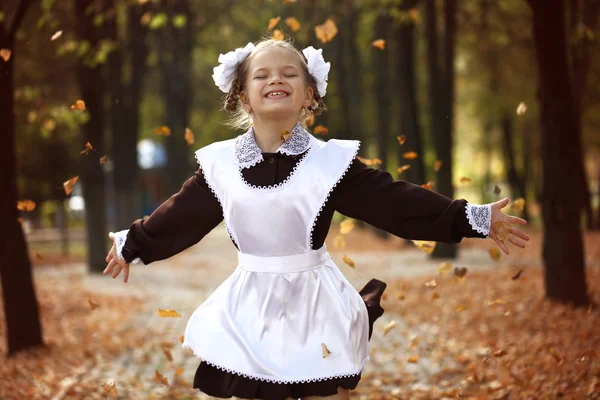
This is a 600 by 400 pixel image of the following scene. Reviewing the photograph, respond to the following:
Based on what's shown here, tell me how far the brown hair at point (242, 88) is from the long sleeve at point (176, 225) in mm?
418

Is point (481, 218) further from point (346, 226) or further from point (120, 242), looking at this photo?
point (346, 226)

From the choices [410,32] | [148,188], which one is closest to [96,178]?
[410,32]

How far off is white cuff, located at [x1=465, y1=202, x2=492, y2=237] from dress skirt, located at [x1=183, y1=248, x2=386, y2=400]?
622mm

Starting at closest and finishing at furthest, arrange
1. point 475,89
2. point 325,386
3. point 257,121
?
1. point 325,386
2. point 257,121
3. point 475,89

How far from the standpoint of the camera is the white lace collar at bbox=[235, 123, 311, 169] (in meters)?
3.34

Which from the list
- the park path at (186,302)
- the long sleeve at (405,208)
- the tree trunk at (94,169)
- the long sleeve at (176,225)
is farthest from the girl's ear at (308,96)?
the tree trunk at (94,169)

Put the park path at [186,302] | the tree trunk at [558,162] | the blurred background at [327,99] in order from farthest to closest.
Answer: the tree trunk at [558,162] < the blurred background at [327,99] < the park path at [186,302]

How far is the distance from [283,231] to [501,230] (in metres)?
0.95

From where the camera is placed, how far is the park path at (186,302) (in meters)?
6.32

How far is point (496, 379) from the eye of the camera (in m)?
A: 5.77

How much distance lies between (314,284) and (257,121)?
81cm

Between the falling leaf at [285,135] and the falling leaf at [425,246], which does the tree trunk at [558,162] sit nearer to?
the falling leaf at [425,246]

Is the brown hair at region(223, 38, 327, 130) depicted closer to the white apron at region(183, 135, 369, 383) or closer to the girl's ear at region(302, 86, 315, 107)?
the girl's ear at region(302, 86, 315, 107)

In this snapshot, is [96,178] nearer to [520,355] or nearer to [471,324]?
[471,324]
